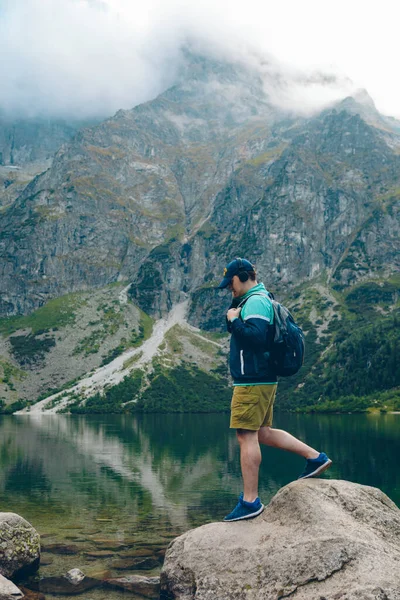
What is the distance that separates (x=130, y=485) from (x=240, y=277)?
33716mm

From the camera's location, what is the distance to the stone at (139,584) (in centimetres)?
1416

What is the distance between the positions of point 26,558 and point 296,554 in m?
9.74

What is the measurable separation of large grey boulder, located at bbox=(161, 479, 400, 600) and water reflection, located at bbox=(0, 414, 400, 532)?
585 inches

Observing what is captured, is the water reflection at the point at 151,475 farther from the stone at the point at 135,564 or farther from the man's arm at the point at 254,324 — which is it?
the man's arm at the point at 254,324

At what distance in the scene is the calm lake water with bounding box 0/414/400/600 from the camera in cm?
2064

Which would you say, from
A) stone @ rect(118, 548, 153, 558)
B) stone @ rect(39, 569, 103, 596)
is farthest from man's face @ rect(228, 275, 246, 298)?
stone @ rect(118, 548, 153, 558)

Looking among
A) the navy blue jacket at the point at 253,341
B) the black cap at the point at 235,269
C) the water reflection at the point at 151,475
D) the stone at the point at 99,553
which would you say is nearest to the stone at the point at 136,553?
the stone at the point at 99,553

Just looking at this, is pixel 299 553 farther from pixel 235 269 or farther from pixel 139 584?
pixel 139 584

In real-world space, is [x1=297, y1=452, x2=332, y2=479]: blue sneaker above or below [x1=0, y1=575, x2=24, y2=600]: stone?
above

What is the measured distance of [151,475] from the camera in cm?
4800

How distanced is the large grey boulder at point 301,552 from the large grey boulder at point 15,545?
5.45 m

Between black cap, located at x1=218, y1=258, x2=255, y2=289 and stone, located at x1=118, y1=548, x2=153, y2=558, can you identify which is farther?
stone, located at x1=118, y1=548, x2=153, y2=558

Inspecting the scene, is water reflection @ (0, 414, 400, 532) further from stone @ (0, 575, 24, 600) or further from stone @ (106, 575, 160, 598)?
stone @ (0, 575, 24, 600)

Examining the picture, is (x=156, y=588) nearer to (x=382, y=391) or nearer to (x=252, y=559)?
(x=252, y=559)
